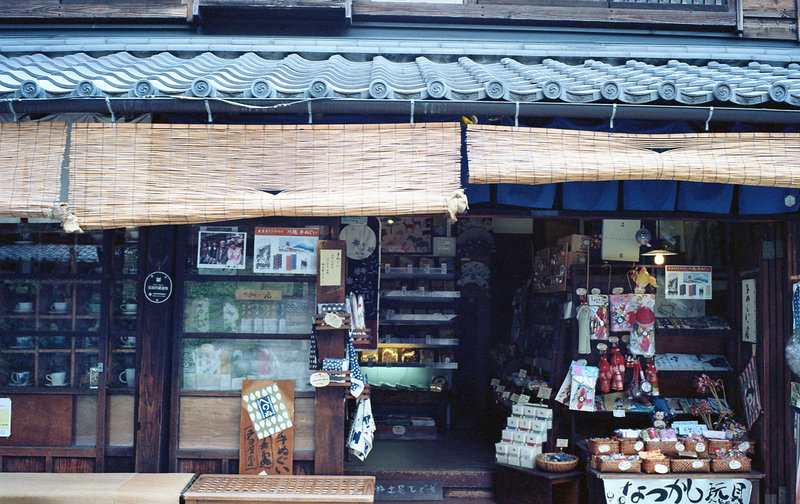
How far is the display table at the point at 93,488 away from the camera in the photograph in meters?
5.98

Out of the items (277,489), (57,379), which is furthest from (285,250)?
(57,379)

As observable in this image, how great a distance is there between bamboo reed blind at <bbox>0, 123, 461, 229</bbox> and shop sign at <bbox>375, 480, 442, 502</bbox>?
3.56 metres

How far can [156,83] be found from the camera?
550cm

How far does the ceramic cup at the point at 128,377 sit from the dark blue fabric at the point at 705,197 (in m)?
5.78

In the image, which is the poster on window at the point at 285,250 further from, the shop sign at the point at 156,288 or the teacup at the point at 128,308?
the teacup at the point at 128,308

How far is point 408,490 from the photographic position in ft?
24.8

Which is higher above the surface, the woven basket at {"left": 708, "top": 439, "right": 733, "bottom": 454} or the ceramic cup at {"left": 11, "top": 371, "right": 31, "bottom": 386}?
the ceramic cup at {"left": 11, "top": 371, "right": 31, "bottom": 386}

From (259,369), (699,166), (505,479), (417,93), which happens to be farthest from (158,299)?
(699,166)

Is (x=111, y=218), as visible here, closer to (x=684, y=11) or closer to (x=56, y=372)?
(x=56, y=372)

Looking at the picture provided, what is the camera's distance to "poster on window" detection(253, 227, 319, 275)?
6.72 metres

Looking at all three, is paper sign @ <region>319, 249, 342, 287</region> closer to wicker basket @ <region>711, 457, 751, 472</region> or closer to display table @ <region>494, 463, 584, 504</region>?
display table @ <region>494, 463, 584, 504</region>

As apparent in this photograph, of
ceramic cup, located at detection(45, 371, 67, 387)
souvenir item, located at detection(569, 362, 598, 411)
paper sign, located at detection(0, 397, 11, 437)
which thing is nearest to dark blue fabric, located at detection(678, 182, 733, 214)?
souvenir item, located at detection(569, 362, 598, 411)

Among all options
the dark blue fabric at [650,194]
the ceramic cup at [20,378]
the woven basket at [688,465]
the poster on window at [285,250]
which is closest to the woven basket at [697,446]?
the woven basket at [688,465]

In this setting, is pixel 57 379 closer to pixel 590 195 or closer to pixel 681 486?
pixel 590 195
